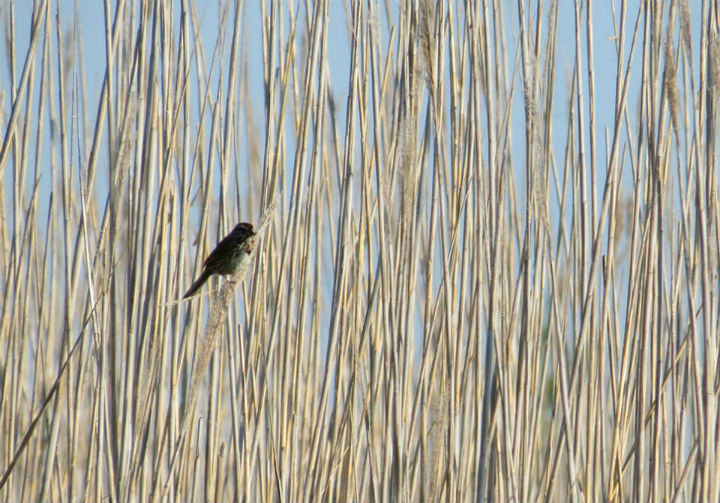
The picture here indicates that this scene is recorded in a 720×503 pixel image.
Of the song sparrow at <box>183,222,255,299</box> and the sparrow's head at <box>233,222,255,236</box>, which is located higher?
the sparrow's head at <box>233,222,255,236</box>

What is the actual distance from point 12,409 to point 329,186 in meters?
0.93

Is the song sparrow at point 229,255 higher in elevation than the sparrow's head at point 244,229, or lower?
lower

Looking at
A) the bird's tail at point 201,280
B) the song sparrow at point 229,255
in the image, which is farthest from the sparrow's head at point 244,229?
the bird's tail at point 201,280

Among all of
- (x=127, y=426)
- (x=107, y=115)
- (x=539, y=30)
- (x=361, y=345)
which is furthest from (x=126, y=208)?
(x=539, y=30)

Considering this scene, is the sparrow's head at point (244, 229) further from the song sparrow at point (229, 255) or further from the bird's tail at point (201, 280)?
the bird's tail at point (201, 280)

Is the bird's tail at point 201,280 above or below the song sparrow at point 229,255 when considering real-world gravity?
below

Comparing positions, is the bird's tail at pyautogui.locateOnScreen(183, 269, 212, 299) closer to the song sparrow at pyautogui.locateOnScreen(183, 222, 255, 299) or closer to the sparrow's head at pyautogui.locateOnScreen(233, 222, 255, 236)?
the song sparrow at pyautogui.locateOnScreen(183, 222, 255, 299)

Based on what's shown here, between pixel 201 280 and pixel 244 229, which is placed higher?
pixel 244 229

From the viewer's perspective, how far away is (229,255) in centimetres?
204

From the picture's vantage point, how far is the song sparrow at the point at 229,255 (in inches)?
80.0

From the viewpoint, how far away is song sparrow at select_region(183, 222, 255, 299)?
2.03 m

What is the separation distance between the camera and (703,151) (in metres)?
1.88

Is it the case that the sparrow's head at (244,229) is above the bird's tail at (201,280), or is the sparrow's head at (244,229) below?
above

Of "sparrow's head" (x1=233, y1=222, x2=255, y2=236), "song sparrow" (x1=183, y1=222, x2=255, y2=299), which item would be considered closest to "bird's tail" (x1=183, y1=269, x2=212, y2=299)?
"song sparrow" (x1=183, y1=222, x2=255, y2=299)
